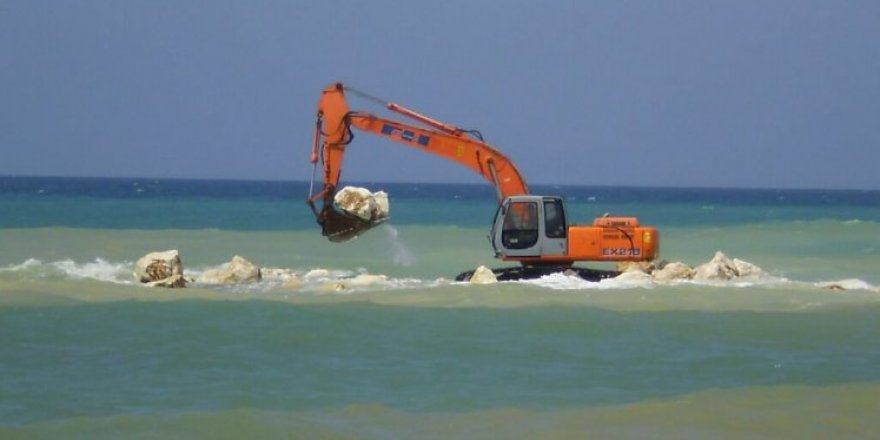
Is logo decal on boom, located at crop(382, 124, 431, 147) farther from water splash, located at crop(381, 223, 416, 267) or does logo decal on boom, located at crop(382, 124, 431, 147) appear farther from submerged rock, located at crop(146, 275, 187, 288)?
water splash, located at crop(381, 223, 416, 267)

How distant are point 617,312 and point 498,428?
6701mm

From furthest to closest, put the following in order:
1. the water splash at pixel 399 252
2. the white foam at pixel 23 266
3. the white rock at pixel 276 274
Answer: the water splash at pixel 399 252 → the white foam at pixel 23 266 → the white rock at pixel 276 274

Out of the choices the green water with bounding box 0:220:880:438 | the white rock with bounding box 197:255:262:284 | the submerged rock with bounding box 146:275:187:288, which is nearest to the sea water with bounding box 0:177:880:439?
the green water with bounding box 0:220:880:438

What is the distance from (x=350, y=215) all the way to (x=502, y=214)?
2365 millimetres

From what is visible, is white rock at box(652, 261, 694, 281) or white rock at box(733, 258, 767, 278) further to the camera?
white rock at box(733, 258, 767, 278)

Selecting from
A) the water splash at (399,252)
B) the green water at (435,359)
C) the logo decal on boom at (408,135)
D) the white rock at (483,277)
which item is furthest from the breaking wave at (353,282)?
the water splash at (399,252)

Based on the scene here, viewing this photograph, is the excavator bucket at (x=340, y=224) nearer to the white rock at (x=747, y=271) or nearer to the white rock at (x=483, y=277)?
the white rock at (x=483, y=277)

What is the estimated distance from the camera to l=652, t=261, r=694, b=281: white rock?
20984mm

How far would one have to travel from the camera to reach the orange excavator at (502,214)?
20312 mm

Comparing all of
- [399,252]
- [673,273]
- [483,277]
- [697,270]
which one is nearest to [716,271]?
[697,270]

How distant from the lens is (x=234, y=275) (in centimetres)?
2112

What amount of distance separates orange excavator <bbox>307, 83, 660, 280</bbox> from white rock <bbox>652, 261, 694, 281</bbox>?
0.40 meters

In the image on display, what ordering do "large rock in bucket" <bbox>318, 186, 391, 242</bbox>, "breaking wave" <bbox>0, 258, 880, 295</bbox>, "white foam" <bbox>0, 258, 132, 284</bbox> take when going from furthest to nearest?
"white foam" <bbox>0, 258, 132, 284</bbox>, "large rock in bucket" <bbox>318, 186, 391, 242</bbox>, "breaking wave" <bbox>0, 258, 880, 295</bbox>

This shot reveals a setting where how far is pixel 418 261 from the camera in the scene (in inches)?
1164
